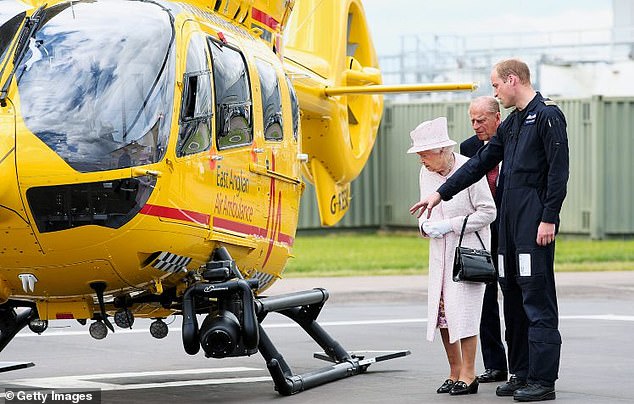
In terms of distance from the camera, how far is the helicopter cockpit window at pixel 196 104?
8195 millimetres

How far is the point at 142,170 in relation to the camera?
775cm

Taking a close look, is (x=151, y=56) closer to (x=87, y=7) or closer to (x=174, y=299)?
(x=87, y=7)

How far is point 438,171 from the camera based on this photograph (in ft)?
30.7

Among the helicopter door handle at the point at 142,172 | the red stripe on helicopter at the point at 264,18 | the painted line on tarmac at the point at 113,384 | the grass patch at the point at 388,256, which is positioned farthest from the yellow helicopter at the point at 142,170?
the grass patch at the point at 388,256

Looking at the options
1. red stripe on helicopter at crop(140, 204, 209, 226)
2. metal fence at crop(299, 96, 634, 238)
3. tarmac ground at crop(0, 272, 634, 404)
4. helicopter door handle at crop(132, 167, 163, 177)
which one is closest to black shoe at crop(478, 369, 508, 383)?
tarmac ground at crop(0, 272, 634, 404)

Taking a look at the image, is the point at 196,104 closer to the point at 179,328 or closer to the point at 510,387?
the point at 510,387

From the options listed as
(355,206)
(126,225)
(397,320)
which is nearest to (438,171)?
(126,225)

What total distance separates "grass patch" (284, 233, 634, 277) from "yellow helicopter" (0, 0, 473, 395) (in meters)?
10.5

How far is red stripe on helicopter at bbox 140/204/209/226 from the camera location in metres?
7.85

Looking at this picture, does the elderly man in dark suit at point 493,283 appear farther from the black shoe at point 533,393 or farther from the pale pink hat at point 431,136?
the black shoe at point 533,393

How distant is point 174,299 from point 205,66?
1622 mm

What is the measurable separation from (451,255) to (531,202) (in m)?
0.87

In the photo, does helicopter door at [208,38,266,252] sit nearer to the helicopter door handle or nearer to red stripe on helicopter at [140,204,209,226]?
red stripe on helicopter at [140,204,209,226]

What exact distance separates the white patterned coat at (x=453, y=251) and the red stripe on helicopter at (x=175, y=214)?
1754 millimetres
